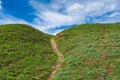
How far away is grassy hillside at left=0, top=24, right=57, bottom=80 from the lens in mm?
44000

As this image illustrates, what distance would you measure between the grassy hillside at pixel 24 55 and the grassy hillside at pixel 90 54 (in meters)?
3.42

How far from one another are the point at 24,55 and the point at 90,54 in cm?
1423

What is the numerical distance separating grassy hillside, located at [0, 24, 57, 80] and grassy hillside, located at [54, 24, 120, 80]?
342cm

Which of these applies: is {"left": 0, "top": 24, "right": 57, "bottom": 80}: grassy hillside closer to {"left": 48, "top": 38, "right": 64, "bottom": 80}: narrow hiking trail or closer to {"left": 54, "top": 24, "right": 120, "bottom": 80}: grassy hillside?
{"left": 48, "top": 38, "right": 64, "bottom": 80}: narrow hiking trail

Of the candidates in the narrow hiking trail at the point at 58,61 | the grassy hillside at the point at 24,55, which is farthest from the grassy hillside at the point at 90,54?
the grassy hillside at the point at 24,55

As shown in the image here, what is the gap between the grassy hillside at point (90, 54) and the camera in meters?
40.3

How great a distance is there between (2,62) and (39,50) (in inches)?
412

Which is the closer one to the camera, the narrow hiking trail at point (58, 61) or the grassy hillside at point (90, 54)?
the grassy hillside at point (90, 54)

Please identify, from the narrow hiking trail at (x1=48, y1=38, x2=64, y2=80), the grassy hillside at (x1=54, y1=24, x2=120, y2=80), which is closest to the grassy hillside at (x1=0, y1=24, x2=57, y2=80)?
the narrow hiking trail at (x1=48, y1=38, x2=64, y2=80)

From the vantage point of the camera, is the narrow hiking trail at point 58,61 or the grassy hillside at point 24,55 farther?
the grassy hillside at point 24,55

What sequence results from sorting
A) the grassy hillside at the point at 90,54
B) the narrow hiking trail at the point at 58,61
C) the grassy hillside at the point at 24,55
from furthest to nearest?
the grassy hillside at the point at 24,55 < the narrow hiking trail at the point at 58,61 < the grassy hillside at the point at 90,54

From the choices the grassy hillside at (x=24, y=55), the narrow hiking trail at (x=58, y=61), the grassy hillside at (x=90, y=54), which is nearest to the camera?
the grassy hillside at (x=90, y=54)

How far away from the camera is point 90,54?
49.2 meters

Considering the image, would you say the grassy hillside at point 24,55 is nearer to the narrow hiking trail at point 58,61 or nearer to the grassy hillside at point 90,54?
the narrow hiking trail at point 58,61
